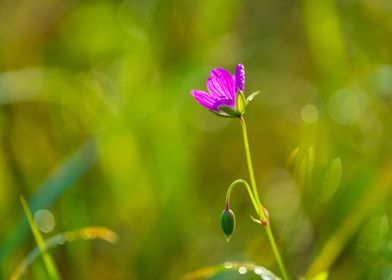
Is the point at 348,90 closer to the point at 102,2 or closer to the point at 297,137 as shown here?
the point at 297,137

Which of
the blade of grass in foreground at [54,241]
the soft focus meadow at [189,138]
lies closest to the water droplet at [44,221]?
the soft focus meadow at [189,138]

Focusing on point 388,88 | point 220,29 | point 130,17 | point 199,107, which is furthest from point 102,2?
point 388,88

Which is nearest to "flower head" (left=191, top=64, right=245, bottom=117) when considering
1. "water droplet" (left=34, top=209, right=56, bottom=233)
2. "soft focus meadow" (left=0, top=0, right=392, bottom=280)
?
"soft focus meadow" (left=0, top=0, right=392, bottom=280)

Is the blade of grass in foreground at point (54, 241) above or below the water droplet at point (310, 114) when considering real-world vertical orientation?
above

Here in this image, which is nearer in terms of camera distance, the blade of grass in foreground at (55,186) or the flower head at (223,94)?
the flower head at (223,94)

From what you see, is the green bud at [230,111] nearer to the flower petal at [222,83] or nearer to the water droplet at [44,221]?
the flower petal at [222,83]

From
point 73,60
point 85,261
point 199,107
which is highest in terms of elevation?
point 73,60

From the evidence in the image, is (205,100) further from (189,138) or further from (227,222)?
(189,138)
